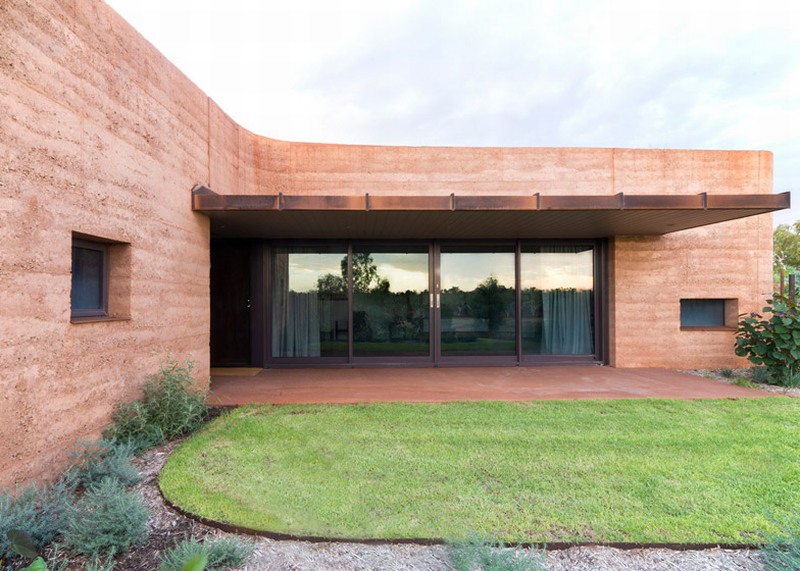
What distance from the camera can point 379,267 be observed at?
Result: 720 centimetres

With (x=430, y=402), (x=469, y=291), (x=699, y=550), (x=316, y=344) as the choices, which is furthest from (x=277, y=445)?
(x=469, y=291)

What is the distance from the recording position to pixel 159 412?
3596mm

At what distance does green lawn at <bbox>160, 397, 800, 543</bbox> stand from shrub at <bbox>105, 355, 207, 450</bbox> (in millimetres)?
229

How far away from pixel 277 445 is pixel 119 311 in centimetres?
200

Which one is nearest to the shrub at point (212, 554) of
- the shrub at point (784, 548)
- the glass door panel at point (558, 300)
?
the shrub at point (784, 548)

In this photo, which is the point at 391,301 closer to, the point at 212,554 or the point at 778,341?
the point at 212,554

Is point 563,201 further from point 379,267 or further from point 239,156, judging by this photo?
point 239,156

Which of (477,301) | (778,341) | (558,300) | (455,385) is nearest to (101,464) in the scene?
(455,385)

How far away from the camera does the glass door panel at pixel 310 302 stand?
716cm

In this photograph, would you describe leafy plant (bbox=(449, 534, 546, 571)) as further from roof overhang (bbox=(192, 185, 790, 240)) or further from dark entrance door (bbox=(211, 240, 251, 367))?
dark entrance door (bbox=(211, 240, 251, 367))

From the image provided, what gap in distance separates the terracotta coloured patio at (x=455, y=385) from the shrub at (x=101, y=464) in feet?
5.72

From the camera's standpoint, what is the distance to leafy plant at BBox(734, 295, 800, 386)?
5559mm

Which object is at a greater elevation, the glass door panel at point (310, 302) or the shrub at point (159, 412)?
the glass door panel at point (310, 302)

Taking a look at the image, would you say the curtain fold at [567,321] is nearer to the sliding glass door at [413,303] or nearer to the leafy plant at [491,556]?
the sliding glass door at [413,303]
